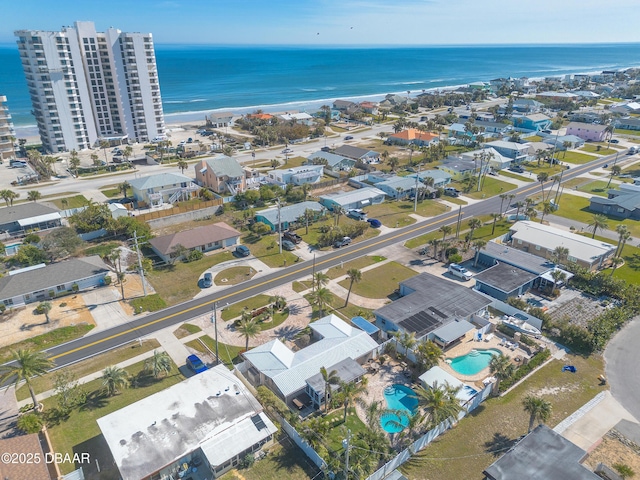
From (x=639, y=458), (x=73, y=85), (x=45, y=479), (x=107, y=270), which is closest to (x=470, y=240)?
(x=639, y=458)

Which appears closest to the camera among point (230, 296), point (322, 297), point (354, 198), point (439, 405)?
point (439, 405)

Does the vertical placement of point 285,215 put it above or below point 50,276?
above

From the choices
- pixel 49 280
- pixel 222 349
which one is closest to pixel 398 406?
pixel 222 349

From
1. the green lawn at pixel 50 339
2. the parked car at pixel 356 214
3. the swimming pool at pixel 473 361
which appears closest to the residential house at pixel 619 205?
the parked car at pixel 356 214

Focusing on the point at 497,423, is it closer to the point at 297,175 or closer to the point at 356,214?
the point at 356,214

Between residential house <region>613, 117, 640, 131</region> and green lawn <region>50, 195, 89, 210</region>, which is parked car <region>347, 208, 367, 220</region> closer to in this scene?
green lawn <region>50, 195, 89, 210</region>

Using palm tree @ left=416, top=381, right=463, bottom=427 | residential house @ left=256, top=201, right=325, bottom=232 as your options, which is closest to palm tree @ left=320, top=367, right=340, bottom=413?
palm tree @ left=416, top=381, right=463, bottom=427

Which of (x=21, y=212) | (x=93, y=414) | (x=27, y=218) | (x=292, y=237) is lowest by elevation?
(x=93, y=414)
